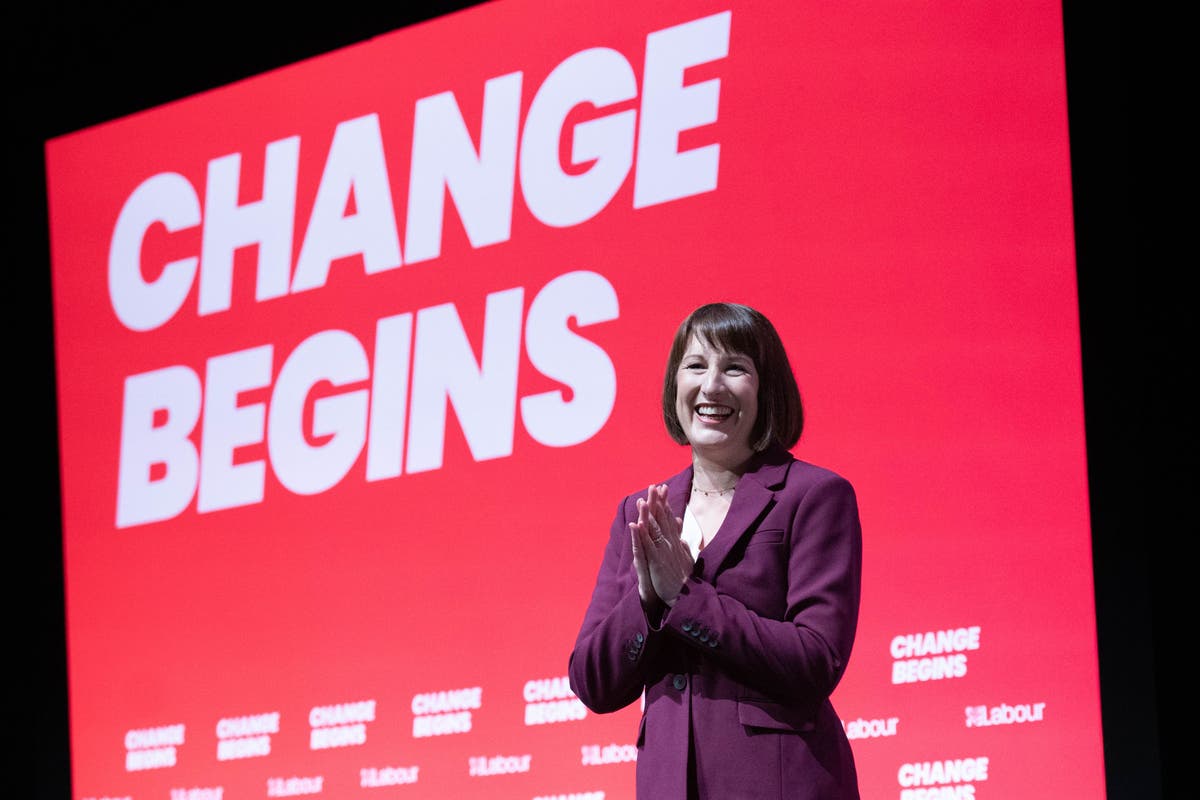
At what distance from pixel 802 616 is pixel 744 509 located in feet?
0.55

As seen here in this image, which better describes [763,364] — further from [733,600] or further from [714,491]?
[733,600]

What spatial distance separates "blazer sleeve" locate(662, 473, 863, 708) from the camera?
6.37 ft

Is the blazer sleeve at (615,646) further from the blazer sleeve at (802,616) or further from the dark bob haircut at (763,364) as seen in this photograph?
the dark bob haircut at (763,364)

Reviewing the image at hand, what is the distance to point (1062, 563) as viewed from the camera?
118 inches

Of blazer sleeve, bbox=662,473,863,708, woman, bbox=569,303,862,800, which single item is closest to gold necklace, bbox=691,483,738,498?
woman, bbox=569,303,862,800

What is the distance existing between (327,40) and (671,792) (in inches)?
Answer: 121

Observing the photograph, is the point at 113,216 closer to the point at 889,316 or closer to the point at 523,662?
the point at 523,662

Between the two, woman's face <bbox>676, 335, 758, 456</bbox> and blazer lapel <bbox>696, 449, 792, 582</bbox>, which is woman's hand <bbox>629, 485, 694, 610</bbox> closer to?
blazer lapel <bbox>696, 449, 792, 582</bbox>

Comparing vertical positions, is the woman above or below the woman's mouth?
below

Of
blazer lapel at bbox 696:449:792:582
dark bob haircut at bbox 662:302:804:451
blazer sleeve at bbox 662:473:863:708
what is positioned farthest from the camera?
dark bob haircut at bbox 662:302:804:451

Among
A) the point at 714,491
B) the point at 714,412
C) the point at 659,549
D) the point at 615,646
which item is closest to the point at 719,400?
the point at 714,412

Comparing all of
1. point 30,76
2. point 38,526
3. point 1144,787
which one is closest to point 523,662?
point 1144,787

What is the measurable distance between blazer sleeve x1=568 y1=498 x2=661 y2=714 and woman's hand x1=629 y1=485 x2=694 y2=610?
0.05 m

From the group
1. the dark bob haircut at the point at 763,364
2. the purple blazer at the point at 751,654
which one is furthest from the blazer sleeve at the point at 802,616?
the dark bob haircut at the point at 763,364
